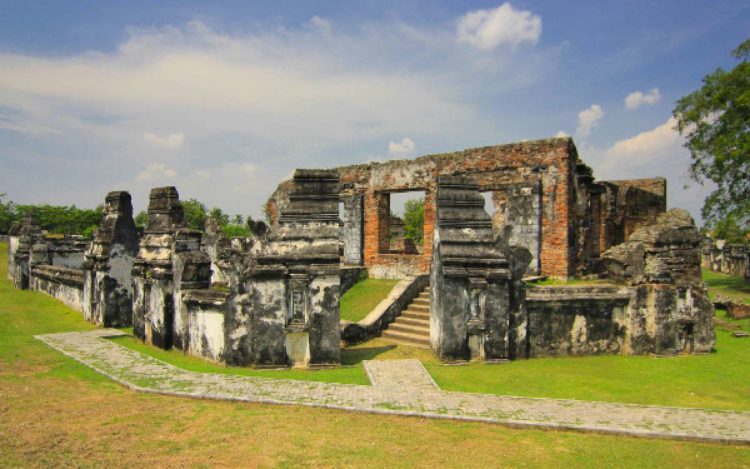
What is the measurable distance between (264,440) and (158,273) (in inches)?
210

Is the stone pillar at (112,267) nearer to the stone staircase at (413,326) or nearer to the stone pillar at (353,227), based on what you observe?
the stone staircase at (413,326)

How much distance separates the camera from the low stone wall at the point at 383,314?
10.1 m

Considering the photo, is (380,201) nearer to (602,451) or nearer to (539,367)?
(539,367)

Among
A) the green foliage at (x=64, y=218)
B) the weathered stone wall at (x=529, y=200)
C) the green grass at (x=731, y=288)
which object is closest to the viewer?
the weathered stone wall at (x=529, y=200)

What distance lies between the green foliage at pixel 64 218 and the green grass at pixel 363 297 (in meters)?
42.7

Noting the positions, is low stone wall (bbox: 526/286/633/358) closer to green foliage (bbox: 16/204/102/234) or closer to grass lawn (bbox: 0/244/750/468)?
grass lawn (bbox: 0/244/750/468)

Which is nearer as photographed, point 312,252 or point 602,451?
point 602,451

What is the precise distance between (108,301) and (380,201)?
30.0 ft

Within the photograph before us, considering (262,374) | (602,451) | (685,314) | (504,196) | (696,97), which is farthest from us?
(696,97)

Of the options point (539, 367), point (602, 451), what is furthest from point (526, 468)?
point (539, 367)

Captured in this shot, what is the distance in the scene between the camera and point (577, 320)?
28.6 feet

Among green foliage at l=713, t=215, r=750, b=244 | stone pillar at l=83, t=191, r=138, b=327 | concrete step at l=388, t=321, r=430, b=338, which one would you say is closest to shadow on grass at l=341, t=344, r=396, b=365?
concrete step at l=388, t=321, r=430, b=338

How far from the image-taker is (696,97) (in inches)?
739

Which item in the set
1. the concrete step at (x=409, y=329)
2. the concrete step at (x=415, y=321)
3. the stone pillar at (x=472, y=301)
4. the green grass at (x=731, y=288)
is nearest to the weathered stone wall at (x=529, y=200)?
the green grass at (x=731, y=288)
